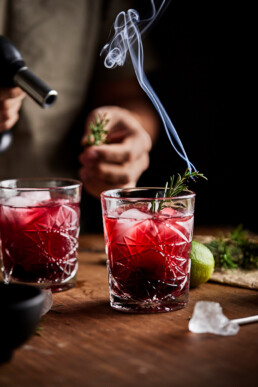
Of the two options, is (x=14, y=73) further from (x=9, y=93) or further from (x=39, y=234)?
(x=39, y=234)

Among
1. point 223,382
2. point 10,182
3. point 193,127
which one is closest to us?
point 223,382

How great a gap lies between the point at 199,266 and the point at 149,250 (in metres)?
0.31

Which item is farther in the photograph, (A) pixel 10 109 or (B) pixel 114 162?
(A) pixel 10 109

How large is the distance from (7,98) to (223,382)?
1894mm

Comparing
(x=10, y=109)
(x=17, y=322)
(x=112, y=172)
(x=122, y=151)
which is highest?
(x=10, y=109)

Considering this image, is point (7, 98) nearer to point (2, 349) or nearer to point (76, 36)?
point (76, 36)

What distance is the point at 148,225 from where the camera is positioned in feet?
4.95

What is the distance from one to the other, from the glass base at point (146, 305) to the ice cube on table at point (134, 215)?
25 cm

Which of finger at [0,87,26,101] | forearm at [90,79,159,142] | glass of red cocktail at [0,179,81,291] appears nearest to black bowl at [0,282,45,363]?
glass of red cocktail at [0,179,81,291]

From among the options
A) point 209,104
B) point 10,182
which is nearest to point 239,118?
point 209,104

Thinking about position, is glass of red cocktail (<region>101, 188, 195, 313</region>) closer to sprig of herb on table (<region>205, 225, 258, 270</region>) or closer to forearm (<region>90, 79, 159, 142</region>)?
sprig of herb on table (<region>205, 225, 258, 270</region>)

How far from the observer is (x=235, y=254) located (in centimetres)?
204

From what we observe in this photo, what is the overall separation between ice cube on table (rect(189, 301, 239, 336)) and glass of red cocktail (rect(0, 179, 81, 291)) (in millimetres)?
616

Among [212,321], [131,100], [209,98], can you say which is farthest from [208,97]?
[212,321]
